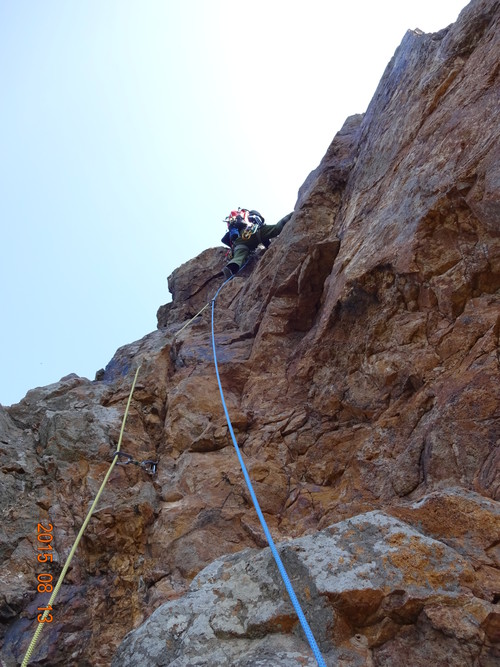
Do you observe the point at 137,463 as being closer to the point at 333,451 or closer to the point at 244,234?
the point at 333,451

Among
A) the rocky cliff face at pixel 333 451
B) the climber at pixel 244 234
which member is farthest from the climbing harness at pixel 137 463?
the climber at pixel 244 234

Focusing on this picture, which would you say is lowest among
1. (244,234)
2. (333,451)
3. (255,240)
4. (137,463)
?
(333,451)

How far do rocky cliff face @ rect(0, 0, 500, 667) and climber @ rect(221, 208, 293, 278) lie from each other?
403 cm

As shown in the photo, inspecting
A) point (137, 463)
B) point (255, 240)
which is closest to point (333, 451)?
point (137, 463)

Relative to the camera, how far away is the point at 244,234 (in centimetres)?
1330

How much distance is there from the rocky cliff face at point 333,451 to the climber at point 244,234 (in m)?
4.03

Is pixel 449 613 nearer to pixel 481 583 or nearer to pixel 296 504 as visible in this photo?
pixel 481 583

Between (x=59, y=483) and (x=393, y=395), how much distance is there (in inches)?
169

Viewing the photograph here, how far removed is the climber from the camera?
12789 millimetres

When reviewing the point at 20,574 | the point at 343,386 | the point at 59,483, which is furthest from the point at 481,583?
the point at 59,483

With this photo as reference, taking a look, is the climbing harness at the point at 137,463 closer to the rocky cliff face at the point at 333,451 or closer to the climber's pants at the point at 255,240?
the rocky cliff face at the point at 333,451

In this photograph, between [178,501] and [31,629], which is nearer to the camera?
[31,629]

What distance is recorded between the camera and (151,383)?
7867mm

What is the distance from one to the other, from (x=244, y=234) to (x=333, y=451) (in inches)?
355
